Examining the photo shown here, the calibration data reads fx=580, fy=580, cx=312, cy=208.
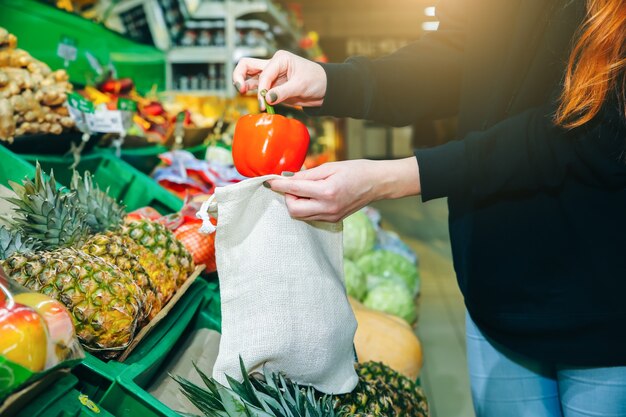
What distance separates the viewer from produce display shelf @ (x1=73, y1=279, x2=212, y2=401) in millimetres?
1253

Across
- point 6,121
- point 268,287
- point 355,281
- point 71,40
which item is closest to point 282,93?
point 268,287

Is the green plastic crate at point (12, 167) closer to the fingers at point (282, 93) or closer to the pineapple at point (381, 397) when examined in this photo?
the fingers at point (282, 93)

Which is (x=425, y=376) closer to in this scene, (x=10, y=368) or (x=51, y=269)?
(x=51, y=269)

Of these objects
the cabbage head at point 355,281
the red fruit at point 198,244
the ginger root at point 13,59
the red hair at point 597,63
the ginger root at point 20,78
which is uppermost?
the red hair at point 597,63

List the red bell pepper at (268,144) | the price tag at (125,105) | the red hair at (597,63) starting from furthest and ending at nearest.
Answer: the price tag at (125,105) < the red bell pepper at (268,144) < the red hair at (597,63)

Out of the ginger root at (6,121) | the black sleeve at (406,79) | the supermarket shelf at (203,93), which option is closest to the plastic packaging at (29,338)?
the black sleeve at (406,79)

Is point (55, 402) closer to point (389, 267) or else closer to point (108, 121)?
point (108, 121)

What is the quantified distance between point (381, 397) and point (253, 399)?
1.63 feet

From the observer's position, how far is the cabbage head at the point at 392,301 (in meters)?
3.54

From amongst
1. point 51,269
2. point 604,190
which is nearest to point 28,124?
point 51,269

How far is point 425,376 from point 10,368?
289cm

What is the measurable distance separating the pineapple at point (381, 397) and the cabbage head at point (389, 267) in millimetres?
1931

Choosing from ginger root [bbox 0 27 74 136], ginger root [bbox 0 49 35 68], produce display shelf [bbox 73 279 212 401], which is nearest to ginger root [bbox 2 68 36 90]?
ginger root [bbox 0 27 74 136]

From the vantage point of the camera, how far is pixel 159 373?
4.99ft
